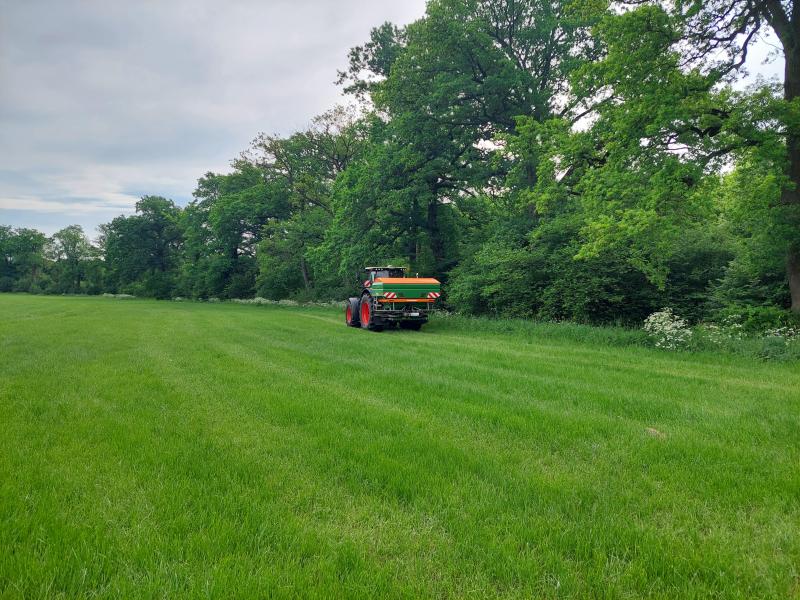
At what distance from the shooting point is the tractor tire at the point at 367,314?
45.6 ft

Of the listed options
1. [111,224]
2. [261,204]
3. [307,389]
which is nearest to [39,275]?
[111,224]

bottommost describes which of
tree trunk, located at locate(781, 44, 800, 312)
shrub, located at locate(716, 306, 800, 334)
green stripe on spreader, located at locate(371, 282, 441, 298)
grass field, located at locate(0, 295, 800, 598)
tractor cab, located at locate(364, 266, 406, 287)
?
grass field, located at locate(0, 295, 800, 598)

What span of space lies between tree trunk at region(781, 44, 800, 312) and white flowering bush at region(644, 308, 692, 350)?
2.61 metres

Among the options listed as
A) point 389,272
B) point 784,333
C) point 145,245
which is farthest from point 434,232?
point 145,245

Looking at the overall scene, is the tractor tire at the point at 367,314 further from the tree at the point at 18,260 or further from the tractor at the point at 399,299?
the tree at the point at 18,260

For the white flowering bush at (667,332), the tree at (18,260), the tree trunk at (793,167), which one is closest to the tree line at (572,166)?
the tree trunk at (793,167)

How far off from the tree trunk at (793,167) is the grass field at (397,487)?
5570mm

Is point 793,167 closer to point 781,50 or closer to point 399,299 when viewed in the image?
point 781,50

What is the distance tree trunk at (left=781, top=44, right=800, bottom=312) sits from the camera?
9977 millimetres

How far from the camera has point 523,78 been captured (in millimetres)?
17344

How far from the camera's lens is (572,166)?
595 inches

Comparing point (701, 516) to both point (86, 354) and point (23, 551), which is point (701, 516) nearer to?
point (23, 551)

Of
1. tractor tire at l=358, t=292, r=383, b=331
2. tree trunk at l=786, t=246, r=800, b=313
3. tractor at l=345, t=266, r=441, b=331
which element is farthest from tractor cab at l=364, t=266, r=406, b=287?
tree trunk at l=786, t=246, r=800, b=313

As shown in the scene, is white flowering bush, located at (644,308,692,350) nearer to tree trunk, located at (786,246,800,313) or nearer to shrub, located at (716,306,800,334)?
shrub, located at (716,306,800,334)
